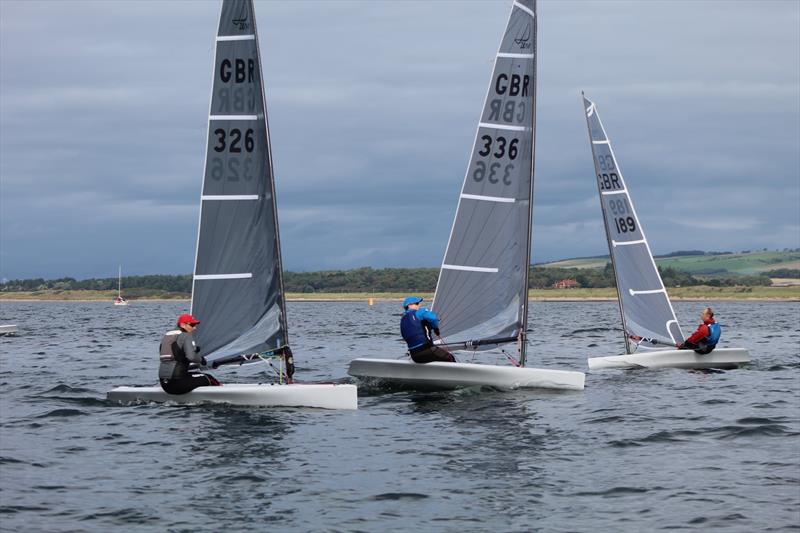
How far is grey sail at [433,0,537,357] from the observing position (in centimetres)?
2478

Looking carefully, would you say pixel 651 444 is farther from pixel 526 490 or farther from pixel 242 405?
pixel 242 405

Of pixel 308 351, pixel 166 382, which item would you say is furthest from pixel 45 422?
pixel 308 351

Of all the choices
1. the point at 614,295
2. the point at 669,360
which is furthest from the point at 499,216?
the point at 614,295

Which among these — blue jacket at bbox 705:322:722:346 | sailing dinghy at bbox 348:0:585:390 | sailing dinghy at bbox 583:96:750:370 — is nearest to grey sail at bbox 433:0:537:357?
sailing dinghy at bbox 348:0:585:390

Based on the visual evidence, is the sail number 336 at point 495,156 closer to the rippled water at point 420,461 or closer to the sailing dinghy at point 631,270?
the rippled water at point 420,461

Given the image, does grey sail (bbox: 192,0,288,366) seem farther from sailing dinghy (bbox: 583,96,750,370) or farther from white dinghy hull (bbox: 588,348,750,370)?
sailing dinghy (bbox: 583,96,750,370)

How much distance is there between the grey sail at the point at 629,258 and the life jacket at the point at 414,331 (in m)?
9.36

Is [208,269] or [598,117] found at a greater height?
[598,117]

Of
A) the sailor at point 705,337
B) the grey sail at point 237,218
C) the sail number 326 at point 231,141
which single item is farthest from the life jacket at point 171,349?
the sailor at point 705,337

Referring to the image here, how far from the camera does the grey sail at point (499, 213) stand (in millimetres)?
24781

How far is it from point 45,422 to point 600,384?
13.3 metres

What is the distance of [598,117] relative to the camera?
31562 mm

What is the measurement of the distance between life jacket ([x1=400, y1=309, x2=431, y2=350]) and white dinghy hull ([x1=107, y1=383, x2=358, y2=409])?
10.3 ft

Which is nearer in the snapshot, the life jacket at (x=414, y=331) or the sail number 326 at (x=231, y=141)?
the sail number 326 at (x=231, y=141)
